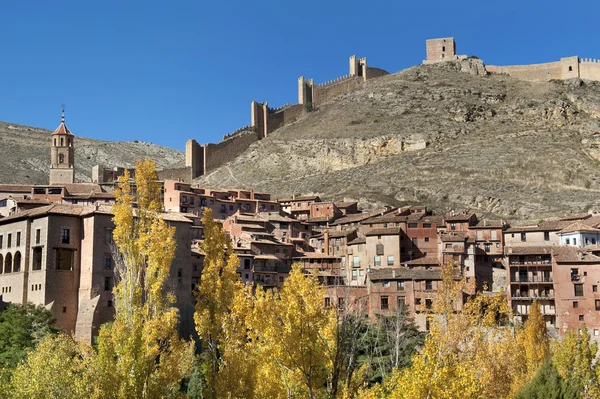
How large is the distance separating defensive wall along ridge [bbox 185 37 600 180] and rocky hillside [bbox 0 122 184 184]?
21.3 metres

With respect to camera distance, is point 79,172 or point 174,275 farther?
point 79,172

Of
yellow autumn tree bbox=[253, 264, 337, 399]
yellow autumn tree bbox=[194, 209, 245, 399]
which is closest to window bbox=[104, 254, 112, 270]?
yellow autumn tree bbox=[194, 209, 245, 399]

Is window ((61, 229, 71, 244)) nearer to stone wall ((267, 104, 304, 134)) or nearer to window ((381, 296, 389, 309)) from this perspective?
window ((381, 296, 389, 309))

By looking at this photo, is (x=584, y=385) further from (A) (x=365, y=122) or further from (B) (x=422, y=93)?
(B) (x=422, y=93)

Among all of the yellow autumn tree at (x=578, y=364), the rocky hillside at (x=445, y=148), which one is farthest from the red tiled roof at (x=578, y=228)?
the yellow autumn tree at (x=578, y=364)

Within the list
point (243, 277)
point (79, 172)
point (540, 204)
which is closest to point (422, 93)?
point (540, 204)

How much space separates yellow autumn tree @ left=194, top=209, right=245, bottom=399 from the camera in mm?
26436

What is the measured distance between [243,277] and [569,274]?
77.9 feet

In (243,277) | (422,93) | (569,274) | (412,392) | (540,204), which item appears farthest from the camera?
Answer: (422,93)

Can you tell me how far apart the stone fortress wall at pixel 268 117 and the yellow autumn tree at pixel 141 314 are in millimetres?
77623

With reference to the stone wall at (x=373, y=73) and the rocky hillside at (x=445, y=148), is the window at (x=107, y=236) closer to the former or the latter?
the rocky hillside at (x=445, y=148)

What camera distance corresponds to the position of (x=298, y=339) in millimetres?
20922

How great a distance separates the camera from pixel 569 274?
55344mm

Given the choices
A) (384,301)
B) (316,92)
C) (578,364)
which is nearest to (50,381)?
(578,364)
